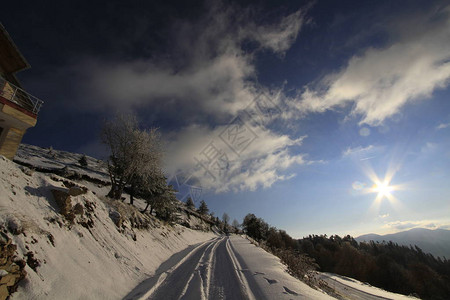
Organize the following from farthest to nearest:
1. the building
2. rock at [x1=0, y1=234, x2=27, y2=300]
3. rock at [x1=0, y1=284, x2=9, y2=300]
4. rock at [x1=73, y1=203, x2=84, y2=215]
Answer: the building → rock at [x1=73, y1=203, x2=84, y2=215] → rock at [x1=0, y1=234, x2=27, y2=300] → rock at [x1=0, y1=284, x2=9, y2=300]

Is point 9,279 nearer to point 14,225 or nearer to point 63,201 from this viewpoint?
point 14,225

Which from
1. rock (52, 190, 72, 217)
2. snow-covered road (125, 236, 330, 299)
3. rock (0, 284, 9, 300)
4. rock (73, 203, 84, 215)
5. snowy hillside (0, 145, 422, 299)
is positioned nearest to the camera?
rock (0, 284, 9, 300)

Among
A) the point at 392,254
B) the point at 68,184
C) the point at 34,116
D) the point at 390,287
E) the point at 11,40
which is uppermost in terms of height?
the point at 11,40

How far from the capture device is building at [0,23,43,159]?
12.6 meters

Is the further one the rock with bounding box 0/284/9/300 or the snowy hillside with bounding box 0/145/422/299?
the snowy hillside with bounding box 0/145/422/299

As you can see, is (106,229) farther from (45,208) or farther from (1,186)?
(1,186)

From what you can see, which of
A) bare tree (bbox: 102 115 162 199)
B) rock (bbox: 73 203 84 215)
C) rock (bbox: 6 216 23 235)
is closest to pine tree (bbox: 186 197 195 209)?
bare tree (bbox: 102 115 162 199)

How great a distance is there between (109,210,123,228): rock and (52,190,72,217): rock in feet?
13.5

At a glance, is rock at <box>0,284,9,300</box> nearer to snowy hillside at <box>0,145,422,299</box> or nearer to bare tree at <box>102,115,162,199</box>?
snowy hillside at <box>0,145,422,299</box>

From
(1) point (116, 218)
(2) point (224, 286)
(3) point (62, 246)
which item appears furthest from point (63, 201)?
(2) point (224, 286)

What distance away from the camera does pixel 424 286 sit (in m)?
56.4

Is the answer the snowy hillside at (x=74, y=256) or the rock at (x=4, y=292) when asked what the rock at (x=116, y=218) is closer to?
the snowy hillside at (x=74, y=256)

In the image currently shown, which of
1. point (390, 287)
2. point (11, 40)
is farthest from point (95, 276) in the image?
point (390, 287)

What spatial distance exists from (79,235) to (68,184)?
440 cm
